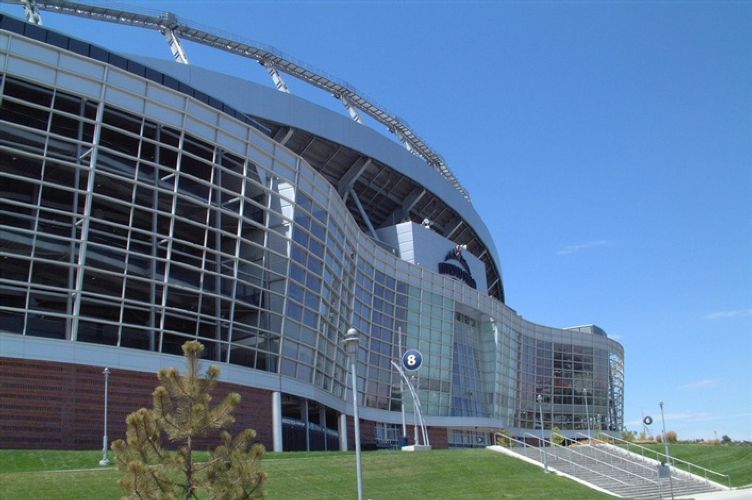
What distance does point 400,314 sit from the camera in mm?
59250

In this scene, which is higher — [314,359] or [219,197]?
[219,197]

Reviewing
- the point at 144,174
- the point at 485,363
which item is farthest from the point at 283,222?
the point at 485,363

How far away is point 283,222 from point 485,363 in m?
36.3

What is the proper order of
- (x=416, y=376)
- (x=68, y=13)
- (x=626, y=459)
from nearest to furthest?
(x=626, y=459), (x=68, y=13), (x=416, y=376)

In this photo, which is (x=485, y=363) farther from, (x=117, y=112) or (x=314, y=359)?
(x=117, y=112)

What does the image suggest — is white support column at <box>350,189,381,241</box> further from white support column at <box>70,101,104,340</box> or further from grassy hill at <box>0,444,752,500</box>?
white support column at <box>70,101,104,340</box>

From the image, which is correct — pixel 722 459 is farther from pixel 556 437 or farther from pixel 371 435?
pixel 371 435

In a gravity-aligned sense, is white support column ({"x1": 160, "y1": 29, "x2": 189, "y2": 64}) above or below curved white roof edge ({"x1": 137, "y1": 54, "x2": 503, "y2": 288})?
above

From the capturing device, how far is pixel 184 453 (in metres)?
14.5

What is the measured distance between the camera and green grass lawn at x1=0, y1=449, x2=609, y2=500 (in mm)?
21469

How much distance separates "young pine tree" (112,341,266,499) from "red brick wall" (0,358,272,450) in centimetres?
1669

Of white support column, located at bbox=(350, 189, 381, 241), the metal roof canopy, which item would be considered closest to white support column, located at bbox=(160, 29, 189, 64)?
the metal roof canopy

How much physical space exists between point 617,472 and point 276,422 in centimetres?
1850

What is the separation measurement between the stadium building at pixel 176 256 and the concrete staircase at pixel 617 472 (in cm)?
1263
